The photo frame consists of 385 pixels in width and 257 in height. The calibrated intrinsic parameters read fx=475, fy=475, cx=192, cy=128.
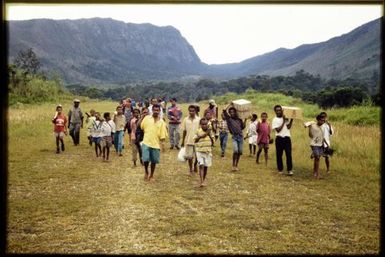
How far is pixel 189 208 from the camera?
7.90 m

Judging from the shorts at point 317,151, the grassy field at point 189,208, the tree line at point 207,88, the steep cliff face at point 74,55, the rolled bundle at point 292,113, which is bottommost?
the grassy field at point 189,208

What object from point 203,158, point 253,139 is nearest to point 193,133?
point 203,158

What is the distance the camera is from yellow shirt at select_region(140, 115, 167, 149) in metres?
9.95

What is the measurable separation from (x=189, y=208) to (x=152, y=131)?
2.55 meters

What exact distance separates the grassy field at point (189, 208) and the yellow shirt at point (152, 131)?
2.89 ft

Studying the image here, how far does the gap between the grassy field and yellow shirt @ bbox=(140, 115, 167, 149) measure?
88 cm

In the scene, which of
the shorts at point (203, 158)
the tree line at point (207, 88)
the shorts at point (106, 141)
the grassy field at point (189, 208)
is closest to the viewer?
the grassy field at point (189, 208)

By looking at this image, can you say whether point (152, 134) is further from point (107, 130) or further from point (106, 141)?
point (106, 141)

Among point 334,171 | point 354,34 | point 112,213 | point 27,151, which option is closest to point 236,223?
point 112,213

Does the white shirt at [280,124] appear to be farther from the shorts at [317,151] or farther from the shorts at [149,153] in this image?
the shorts at [149,153]

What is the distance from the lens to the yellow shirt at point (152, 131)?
32.7 feet

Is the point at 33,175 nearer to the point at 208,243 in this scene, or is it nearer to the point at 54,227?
the point at 54,227

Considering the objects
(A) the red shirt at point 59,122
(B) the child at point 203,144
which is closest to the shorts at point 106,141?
(A) the red shirt at point 59,122

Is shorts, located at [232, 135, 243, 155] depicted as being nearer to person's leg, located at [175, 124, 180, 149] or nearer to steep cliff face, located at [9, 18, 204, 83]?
person's leg, located at [175, 124, 180, 149]
